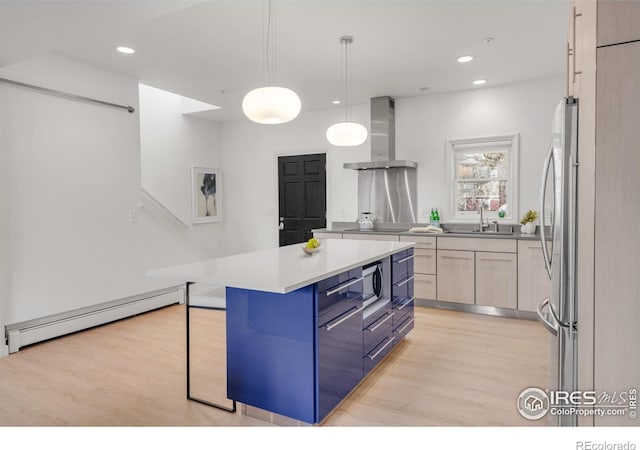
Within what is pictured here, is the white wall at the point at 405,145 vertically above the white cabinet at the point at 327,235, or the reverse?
the white wall at the point at 405,145

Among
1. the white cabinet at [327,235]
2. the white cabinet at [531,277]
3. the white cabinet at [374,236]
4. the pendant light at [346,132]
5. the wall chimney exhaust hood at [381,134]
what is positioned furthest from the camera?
the white cabinet at [327,235]

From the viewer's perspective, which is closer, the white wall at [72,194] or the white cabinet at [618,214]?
the white cabinet at [618,214]

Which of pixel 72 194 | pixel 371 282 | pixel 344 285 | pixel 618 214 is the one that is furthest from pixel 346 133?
pixel 72 194

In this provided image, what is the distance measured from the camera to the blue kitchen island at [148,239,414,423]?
2.14 metres

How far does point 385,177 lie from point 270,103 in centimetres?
335

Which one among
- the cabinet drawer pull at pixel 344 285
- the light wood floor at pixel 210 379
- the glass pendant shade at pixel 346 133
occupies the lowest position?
the light wood floor at pixel 210 379

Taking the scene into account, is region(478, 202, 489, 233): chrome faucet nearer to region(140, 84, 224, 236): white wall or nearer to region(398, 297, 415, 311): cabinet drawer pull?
region(398, 297, 415, 311): cabinet drawer pull

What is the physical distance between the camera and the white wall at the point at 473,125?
467 cm

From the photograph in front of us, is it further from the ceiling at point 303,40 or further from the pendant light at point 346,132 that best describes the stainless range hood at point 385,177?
the pendant light at point 346,132

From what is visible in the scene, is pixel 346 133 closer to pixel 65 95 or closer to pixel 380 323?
pixel 380 323

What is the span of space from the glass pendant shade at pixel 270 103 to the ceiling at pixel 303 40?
70cm

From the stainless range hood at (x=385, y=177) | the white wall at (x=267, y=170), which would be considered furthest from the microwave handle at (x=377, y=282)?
the white wall at (x=267, y=170)

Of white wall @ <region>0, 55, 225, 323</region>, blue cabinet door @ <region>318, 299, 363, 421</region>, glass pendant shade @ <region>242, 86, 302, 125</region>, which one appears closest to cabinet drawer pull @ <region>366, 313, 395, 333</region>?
blue cabinet door @ <region>318, 299, 363, 421</region>
